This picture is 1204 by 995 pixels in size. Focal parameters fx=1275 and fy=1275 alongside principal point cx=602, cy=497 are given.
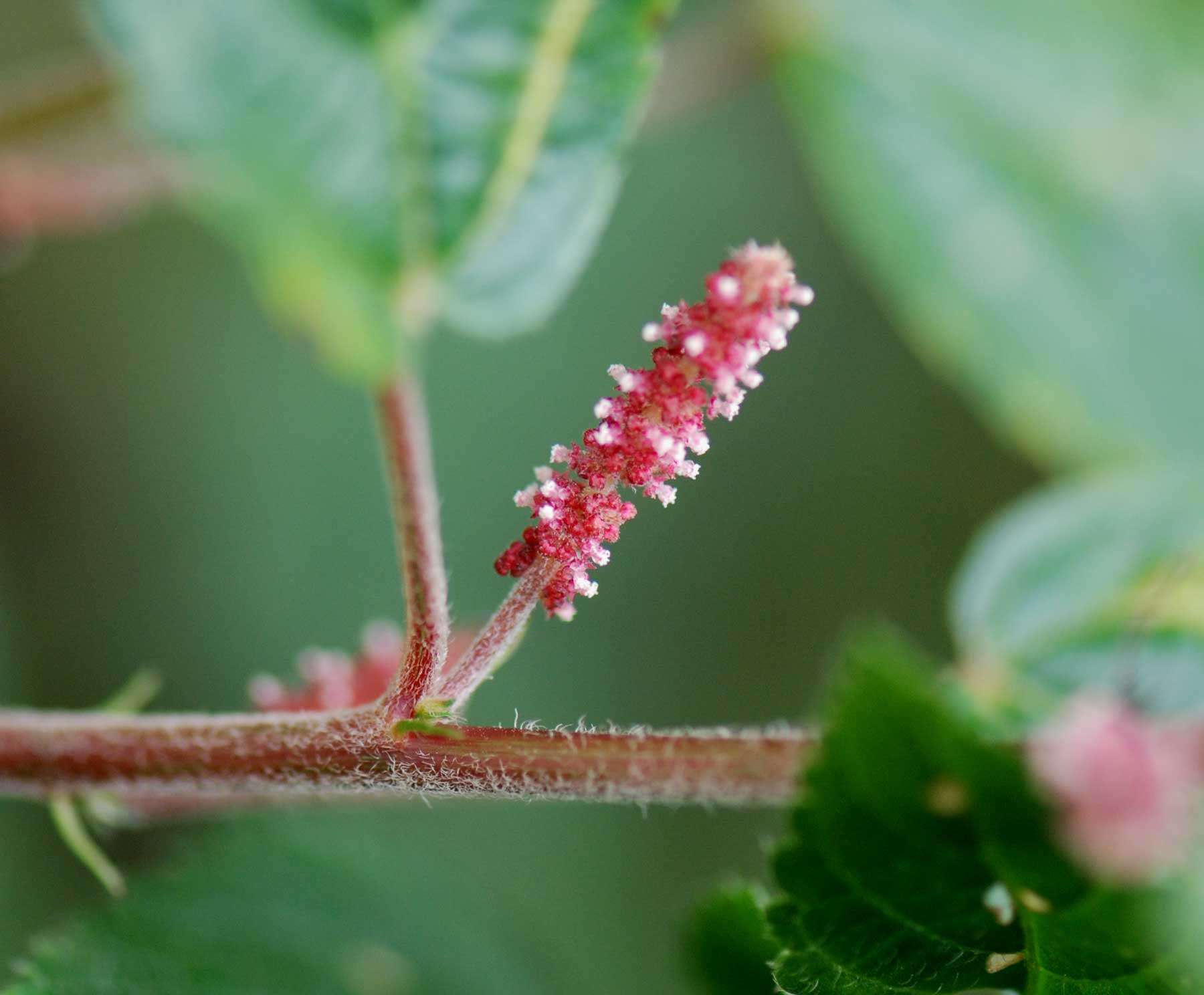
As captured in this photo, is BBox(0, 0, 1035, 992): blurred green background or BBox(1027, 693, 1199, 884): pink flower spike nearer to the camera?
BBox(1027, 693, 1199, 884): pink flower spike

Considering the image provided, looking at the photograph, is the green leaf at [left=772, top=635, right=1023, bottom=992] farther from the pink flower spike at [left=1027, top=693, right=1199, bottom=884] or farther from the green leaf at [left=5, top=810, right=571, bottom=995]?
the green leaf at [left=5, top=810, right=571, bottom=995]

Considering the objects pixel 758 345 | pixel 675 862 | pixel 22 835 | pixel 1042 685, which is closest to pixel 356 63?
pixel 758 345

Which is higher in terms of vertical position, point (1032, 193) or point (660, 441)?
point (1032, 193)

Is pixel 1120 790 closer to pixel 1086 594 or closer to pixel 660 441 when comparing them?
pixel 660 441

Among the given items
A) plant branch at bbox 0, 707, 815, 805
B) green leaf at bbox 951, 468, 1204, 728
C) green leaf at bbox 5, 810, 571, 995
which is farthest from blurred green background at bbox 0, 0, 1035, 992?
plant branch at bbox 0, 707, 815, 805

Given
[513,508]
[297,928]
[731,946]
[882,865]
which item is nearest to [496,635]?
[882,865]

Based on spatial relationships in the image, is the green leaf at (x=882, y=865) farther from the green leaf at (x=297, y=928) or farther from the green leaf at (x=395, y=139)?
the green leaf at (x=297, y=928)

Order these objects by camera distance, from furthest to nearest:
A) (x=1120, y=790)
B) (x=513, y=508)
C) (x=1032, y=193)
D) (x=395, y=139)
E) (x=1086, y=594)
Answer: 1. (x=513, y=508)
2. (x=1032, y=193)
3. (x=1086, y=594)
4. (x=395, y=139)
5. (x=1120, y=790)
